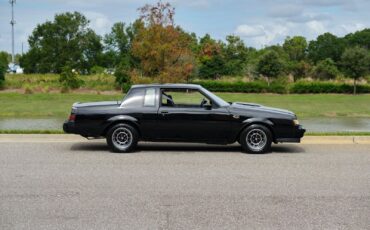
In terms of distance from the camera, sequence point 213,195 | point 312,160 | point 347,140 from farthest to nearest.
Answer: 1. point 347,140
2. point 312,160
3. point 213,195

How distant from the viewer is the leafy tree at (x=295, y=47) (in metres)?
84.6

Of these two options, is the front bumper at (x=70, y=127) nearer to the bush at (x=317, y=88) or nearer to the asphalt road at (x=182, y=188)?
the asphalt road at (x=182, y=188)

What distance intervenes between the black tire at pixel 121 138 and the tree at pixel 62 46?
74101 mm

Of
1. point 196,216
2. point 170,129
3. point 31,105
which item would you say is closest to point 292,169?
point 170,129

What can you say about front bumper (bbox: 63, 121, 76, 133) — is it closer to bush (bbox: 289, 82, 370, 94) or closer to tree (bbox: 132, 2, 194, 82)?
tree (bbox: 132, 2, 194, 82)

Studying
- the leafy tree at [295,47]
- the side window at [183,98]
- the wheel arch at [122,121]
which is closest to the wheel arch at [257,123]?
the side window at [183,98]

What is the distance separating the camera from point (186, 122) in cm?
1050

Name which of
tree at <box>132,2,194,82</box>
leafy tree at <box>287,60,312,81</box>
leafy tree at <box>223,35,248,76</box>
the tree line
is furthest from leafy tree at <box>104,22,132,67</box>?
tree at <box>132,2,194,82</box>

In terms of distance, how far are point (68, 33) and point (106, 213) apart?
8291 centimetres

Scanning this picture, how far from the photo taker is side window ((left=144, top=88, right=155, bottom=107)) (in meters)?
10.7

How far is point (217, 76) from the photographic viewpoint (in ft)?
168

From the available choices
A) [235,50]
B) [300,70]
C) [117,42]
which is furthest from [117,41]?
[300,70]

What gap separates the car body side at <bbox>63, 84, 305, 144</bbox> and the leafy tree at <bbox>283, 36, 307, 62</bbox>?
74.6 meters

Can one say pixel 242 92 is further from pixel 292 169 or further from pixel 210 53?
pixel 292 169
